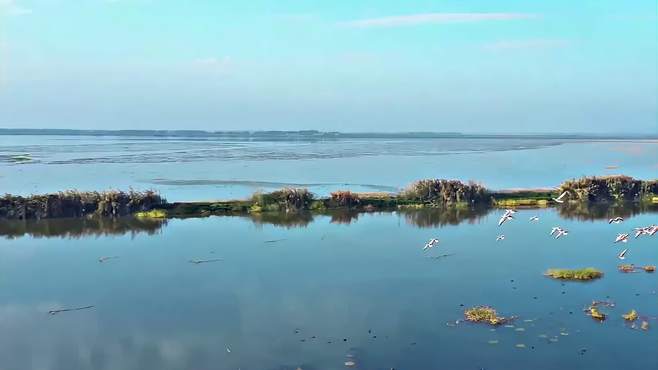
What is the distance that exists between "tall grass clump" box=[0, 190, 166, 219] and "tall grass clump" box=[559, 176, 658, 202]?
76.7 ft

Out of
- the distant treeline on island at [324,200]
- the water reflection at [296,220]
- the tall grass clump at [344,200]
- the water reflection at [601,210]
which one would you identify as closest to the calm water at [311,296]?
the water reflection at [296,220]

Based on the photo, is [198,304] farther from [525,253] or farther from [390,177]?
[390,177]

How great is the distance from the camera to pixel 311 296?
20.2 meters

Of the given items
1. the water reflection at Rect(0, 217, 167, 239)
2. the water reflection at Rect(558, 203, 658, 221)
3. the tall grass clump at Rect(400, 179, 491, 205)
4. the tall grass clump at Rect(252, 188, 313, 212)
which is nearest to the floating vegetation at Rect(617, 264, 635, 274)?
the water reflection at Rect(558, 203, 658, 221)

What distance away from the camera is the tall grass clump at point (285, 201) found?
3556 cm

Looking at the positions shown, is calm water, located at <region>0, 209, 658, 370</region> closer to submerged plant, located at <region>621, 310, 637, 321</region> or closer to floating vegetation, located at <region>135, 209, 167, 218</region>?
submerged plant, located at <region>621, 310, 637, 321</region>

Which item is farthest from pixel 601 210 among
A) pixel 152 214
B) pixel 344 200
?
pixel 152 214

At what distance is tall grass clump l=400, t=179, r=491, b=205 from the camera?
37.2 metres

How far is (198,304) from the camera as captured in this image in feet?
64.3

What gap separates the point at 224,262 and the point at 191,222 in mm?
8754

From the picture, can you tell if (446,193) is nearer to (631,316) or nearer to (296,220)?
(296,220)

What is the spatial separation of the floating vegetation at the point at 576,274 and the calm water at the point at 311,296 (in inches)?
18.1

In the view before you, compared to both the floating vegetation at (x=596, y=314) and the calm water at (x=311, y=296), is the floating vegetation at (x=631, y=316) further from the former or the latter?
the floating vegetation at (x=596, y=314)

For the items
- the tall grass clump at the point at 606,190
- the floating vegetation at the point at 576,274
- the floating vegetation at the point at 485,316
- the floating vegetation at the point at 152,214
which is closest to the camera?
the floating vegetation at the point at 485,316
